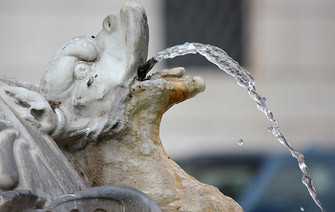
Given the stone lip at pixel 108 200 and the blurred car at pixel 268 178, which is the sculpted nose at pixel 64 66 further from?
the blurred car at pixel 268 178

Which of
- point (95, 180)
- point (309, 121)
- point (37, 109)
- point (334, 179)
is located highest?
point (37, 109)

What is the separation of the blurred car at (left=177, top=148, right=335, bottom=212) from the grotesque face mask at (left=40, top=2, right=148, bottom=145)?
4.76 meters

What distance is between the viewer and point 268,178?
9656 mm

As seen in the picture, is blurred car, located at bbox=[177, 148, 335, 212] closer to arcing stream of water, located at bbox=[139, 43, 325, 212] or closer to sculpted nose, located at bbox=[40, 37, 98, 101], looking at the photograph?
arcing stream of water, located at bbox=[139, 43, 325, 212]

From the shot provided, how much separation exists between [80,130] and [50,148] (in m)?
0.17

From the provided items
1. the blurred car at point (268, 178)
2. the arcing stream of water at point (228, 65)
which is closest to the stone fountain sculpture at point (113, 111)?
the arcing stream of water at point (228, 65)

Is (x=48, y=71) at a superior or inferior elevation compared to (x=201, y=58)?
superior

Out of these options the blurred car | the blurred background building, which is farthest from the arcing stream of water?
the blurred background building

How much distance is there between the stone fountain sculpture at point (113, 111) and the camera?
392 cm

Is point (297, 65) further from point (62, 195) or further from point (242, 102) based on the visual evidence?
point (62, 195)

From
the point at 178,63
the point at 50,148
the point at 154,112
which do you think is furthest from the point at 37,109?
the point at 178,63

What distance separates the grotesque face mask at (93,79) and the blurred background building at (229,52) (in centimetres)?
948

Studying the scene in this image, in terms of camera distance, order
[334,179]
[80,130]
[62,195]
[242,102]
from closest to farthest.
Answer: [62,195] → [80,130] → [334,179] → [242,102]

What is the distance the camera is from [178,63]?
1373 cm
